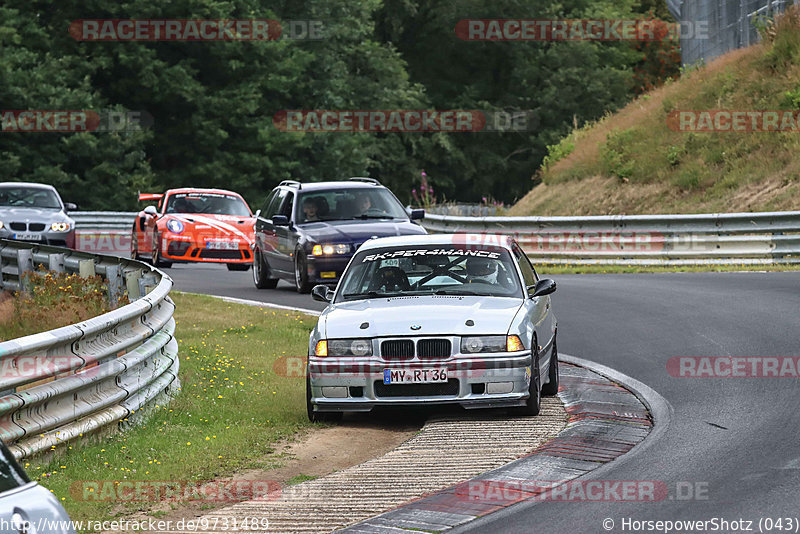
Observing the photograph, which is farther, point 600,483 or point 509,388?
point 509,388

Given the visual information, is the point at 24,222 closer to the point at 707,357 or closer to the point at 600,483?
the point at 707,357

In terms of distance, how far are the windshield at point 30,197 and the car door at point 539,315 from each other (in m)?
19.4

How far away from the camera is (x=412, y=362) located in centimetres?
1011

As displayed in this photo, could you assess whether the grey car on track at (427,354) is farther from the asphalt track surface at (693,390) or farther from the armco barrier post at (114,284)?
the armco barrier post at (114,284)

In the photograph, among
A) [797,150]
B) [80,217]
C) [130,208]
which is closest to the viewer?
[797,150]

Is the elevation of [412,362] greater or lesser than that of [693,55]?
lesser

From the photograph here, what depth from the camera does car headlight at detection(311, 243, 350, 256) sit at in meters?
19.5

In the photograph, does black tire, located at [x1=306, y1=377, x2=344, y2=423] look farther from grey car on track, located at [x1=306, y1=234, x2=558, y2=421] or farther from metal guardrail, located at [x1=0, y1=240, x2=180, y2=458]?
metal guardrail, located at [x1=0, y1=240, x2=180, y2=458]

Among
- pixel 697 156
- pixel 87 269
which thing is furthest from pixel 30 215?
pixel 697 156

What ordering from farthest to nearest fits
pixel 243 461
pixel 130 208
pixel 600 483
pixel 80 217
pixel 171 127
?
pixel 171 127, pixel 130 208, pixel 80 217, pixel 243 461, pixel 600 483

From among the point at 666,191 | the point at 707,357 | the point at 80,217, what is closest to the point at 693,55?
the point at 666,191

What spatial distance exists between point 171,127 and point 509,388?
46.6m

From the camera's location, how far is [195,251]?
2511 centimetres

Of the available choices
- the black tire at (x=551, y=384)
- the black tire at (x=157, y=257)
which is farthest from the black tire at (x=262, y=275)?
the black tire at (x=551, y=384)
